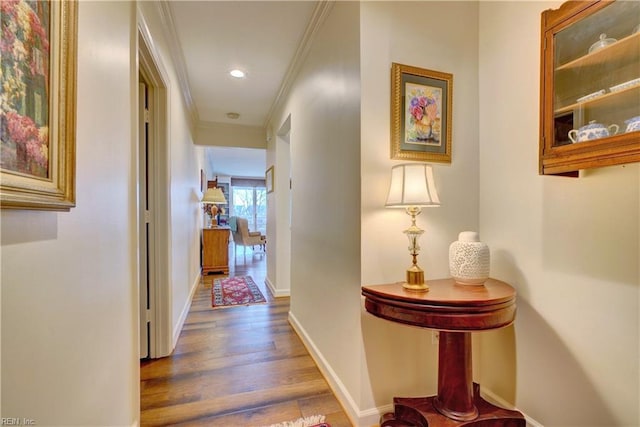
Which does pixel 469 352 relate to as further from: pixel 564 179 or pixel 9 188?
pixel 9 188

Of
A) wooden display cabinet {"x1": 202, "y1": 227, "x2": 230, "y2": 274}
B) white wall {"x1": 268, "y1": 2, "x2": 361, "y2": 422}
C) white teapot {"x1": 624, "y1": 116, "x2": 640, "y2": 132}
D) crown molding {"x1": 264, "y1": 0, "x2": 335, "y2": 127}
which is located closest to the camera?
white teapot {"x1": 624, "y1": 116, "x2": 640, "y2": 132}

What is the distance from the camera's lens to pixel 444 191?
163cm

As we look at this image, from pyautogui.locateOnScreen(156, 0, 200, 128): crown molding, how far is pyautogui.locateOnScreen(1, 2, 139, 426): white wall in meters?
0.61

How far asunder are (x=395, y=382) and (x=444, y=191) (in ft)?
3.66

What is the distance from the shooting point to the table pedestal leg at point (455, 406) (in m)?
1.34

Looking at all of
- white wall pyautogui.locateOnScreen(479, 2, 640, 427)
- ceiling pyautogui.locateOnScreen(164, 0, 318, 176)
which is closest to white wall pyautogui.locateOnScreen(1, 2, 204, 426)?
ceiling pyautogui.locateOnScreen(164, 0, 318, 176)

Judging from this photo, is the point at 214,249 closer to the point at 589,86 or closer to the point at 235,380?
the point at 235,380

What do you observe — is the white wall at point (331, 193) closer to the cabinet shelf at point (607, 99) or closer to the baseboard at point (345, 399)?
the baseboard at point (345, 399)

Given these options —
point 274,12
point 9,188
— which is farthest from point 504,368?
point 274,12

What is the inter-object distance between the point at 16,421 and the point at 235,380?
4.55ft

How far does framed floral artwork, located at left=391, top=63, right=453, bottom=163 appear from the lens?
1510 mm

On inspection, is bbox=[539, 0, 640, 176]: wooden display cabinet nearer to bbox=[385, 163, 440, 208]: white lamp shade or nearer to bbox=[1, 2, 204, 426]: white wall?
bbox=[385, 163, 440, 208]: white lamp shade

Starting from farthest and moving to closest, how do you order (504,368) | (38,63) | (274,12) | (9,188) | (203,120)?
(203,120) → (274,12) → (504,368) → (38,63) → (9,188)

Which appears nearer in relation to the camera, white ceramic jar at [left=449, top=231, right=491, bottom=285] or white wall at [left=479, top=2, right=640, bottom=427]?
white wall at [left=479, top=2, right=640, bottom=427]
